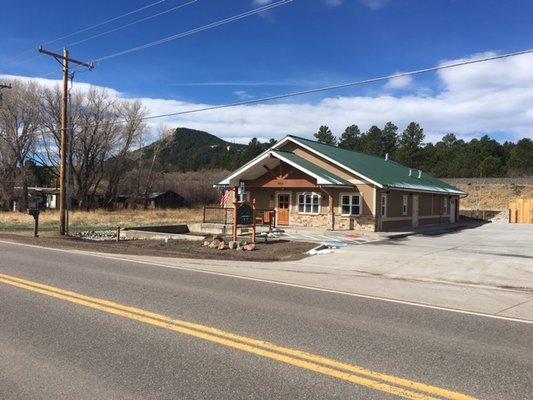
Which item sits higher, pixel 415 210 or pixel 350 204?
pixel 350 204

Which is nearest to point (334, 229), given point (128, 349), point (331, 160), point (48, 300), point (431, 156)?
point (331, 160)

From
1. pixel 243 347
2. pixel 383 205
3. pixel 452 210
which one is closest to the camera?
pixel 243 347

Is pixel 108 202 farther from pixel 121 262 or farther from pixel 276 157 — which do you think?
pixel 121 262

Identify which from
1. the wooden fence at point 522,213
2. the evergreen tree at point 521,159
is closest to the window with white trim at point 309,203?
the wooden fence at point 522,213

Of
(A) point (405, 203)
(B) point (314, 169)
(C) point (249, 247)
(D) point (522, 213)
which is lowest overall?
(C) point (249, 247)

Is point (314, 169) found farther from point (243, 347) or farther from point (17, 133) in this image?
point (17, 133)

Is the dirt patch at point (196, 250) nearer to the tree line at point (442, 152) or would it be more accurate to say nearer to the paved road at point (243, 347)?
the paved road at point (243, 347)

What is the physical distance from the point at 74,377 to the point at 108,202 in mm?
72341

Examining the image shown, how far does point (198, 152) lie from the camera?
150m

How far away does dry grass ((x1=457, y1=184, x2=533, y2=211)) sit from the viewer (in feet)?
214

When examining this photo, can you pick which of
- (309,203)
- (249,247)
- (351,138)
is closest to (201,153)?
(351,138)

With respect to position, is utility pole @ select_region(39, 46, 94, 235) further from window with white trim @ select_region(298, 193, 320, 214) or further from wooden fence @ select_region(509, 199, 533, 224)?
wooden fence @ select_region(509, 199, 533, 224)

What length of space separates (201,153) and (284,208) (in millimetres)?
118604

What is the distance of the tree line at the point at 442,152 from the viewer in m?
91.7
